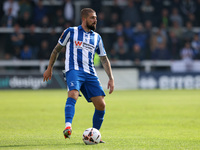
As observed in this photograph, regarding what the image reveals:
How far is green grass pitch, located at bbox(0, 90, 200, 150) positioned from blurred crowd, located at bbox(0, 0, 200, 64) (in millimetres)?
8628

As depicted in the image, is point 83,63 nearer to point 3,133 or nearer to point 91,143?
point 91,143

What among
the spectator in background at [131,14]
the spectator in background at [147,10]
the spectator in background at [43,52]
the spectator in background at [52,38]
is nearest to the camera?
the spectator in background at [43,52]

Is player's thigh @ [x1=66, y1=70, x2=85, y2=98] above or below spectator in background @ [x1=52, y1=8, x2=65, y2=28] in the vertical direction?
below

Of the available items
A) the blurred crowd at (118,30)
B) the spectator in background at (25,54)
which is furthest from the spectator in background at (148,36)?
the spectator in background at (25,54)

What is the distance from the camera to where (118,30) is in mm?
23547

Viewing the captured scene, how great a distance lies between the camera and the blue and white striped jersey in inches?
271

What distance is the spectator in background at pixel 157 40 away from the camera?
23.5 meters

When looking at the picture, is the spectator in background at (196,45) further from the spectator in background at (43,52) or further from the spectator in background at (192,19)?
the spectator in background at (43,52)

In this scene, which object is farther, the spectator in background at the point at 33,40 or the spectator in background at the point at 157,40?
the spectator in background at the point at 157,40

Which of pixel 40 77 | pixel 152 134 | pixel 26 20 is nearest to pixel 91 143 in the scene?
pixel 152 134

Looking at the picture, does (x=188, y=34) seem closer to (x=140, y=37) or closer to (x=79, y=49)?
(x=140, y=37)

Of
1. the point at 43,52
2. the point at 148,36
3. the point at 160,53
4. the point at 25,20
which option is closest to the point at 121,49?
the point at 148,36

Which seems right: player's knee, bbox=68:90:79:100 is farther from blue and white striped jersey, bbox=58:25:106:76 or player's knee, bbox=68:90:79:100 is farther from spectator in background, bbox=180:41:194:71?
spectator in background, bbox=180:41:194:71

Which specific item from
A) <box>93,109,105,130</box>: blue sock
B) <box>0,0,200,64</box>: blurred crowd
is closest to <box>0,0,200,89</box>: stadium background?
<box>0,0,200,64</box>: blurred crowd
